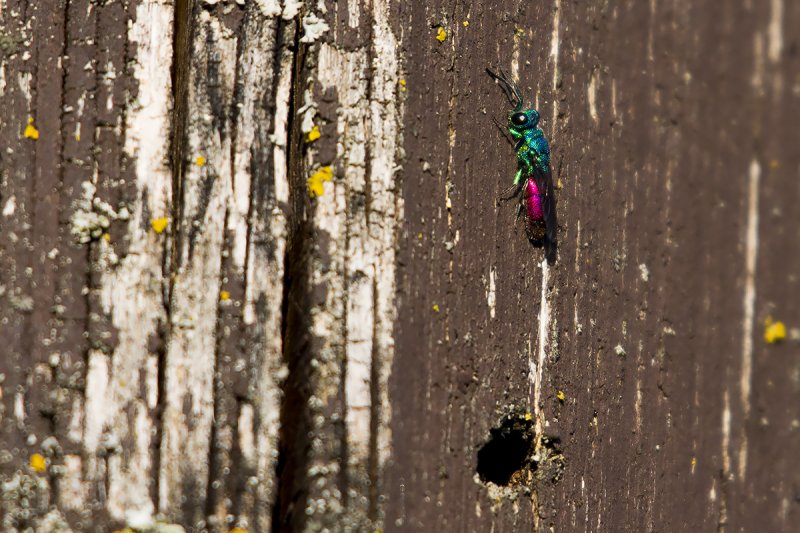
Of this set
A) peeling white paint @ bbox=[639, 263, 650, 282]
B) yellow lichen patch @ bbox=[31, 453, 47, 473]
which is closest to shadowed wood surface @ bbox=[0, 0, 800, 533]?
yellow lichen patch @ bbox=[31, 453, 47, 473]

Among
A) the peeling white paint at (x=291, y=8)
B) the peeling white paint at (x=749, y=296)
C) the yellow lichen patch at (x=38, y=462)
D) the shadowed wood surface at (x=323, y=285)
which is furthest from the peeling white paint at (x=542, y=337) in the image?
the yellow lichen patch at (x=38, y=462)

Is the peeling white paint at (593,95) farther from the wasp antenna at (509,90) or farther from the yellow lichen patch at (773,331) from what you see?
the yellow lichen patch at (773,331)

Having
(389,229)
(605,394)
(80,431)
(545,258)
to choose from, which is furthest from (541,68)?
(80,431)

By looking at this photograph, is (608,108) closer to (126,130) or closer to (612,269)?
(612,269)

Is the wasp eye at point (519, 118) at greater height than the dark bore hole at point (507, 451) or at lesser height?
greater

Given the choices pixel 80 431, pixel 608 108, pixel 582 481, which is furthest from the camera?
pixel 608 108

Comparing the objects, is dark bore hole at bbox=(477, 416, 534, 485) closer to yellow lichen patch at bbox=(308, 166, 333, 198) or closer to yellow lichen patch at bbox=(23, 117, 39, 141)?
yellow lichen patch at bbox=(308, 166, 333, 198)

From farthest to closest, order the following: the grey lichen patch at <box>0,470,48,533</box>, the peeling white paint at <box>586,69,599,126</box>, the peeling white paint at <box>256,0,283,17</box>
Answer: the peeling white paint at <box>586,69,599,126</box> → the peeling white paint at <box>256,0,283,17</box> → the grey lichen patch at <box>0,470,48,533</box>
